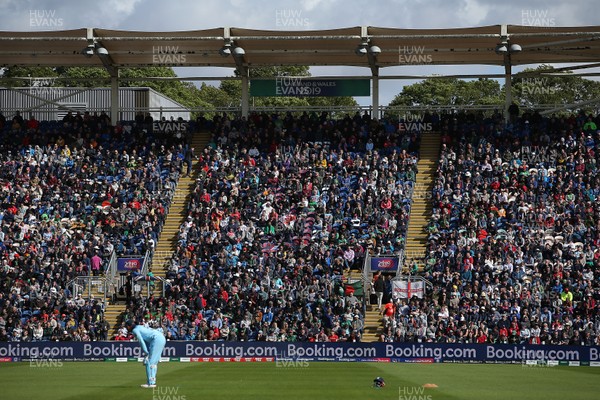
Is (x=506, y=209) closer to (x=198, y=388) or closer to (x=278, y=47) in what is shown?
(x=278, y=47)

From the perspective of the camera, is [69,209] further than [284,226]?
Yes

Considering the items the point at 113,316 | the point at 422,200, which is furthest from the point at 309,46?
the point at 113,316

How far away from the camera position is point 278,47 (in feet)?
173

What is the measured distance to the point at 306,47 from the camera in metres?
52.9

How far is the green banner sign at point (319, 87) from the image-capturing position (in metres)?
54.5

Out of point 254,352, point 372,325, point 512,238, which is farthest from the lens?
point 512,238

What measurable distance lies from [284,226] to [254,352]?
867 centimetres

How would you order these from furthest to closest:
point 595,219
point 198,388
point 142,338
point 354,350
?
point 595,219 < point 354,350 < point 198,388 < point 142,338

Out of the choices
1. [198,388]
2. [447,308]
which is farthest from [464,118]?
[198,388]

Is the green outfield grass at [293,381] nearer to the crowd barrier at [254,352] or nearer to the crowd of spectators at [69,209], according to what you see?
the crowd barrier at [254,352]

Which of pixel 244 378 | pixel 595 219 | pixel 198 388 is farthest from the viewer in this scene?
pixel 595 219

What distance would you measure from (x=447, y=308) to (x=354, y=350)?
4.44 metres

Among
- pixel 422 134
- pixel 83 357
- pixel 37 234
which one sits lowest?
pixel 83 357

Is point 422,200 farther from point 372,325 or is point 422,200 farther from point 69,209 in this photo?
point 69,209
